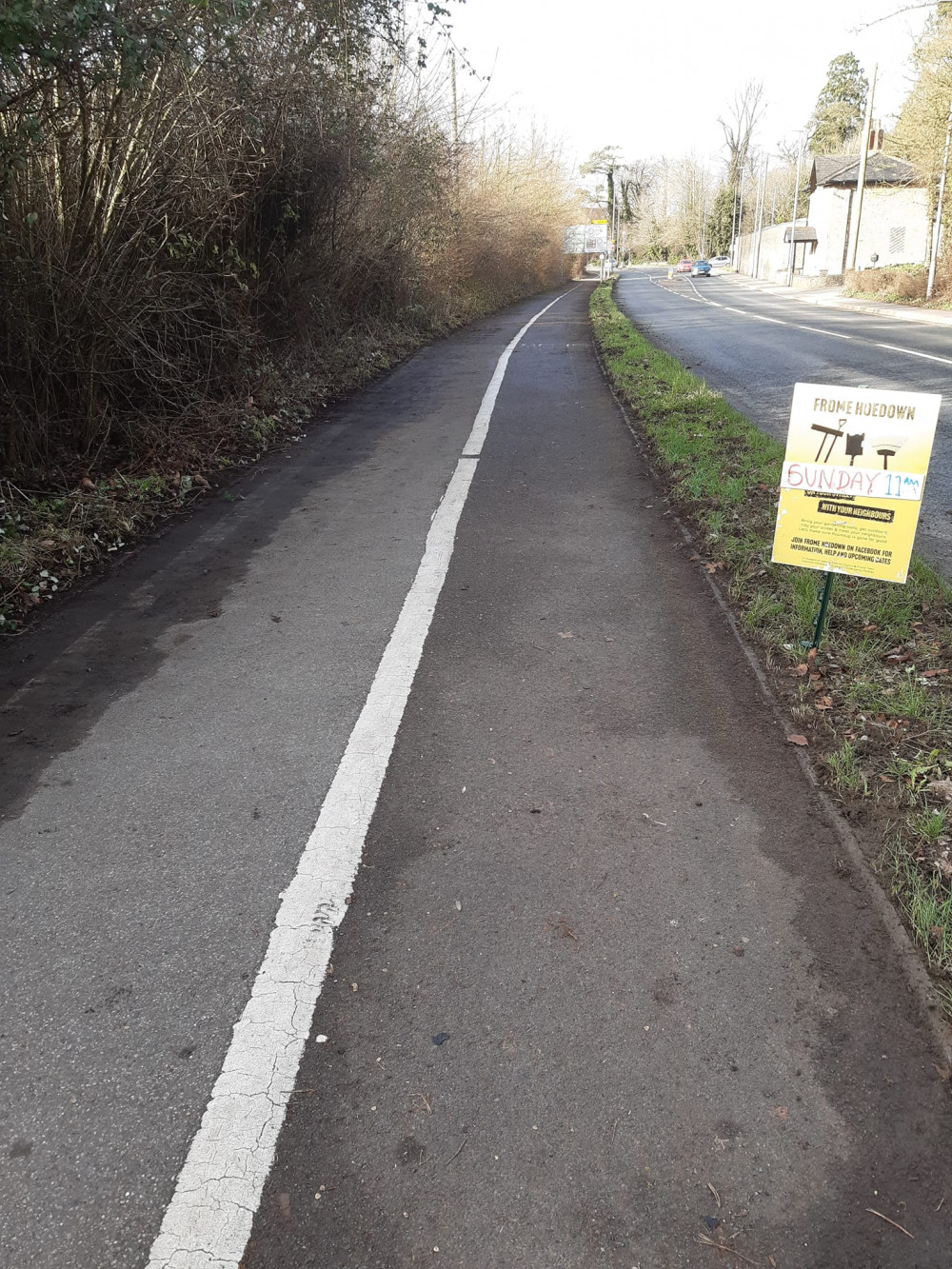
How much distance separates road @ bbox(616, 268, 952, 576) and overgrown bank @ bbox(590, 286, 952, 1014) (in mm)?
1361

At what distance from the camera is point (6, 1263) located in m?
1.89

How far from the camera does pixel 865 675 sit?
433cm

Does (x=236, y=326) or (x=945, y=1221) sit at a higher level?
(x=236, y=326)

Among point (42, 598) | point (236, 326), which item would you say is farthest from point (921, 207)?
point (42, 598)

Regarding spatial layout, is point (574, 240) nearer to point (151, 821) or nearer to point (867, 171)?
point (867, 171)

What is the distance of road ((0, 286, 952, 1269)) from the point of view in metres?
2.02

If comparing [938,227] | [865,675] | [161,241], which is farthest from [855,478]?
[938,227]

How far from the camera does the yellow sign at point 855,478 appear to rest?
13.1ft

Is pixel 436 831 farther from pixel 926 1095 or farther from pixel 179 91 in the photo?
pixel 179 91

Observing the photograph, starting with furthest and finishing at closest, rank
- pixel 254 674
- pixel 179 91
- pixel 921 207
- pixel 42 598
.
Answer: pixel 921 207
pixel 179 91
pixel 42 598
pixel 254 674

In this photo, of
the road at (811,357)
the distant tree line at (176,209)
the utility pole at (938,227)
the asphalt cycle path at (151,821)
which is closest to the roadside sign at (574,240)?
the utility pole at (938,227)

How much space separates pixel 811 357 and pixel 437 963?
17.8 meters

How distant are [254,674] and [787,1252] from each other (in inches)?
139

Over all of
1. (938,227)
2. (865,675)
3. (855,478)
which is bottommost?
(865,675)
